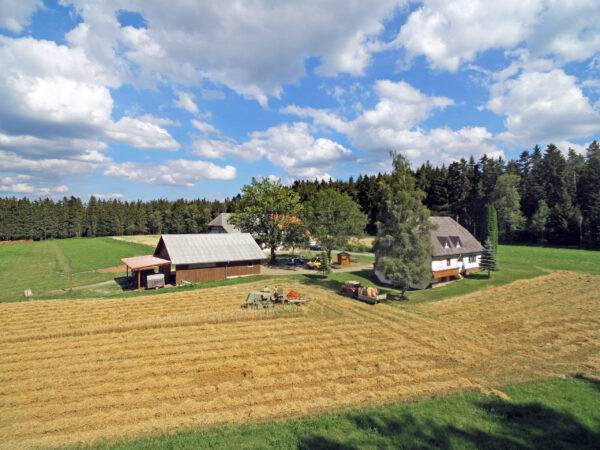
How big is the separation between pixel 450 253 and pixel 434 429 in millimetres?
32804

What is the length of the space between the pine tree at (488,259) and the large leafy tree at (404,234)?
51.8ft

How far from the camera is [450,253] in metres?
40.0

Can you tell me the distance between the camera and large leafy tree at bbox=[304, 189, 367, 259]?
160ft

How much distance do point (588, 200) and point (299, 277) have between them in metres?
74.9

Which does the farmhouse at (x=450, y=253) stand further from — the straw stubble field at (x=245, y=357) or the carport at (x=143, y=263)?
the carport at (x=143, y=263)

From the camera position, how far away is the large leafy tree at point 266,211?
5159 cm

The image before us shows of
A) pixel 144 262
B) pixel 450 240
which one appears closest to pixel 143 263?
pixel 144 262

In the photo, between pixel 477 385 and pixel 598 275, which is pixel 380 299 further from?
pixel 598 275

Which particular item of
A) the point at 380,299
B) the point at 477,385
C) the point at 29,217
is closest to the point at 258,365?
the point at 477,385

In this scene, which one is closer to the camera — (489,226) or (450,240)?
(450,240)

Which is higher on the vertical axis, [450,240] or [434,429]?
[450,240]

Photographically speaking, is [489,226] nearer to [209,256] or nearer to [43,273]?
[209,256]

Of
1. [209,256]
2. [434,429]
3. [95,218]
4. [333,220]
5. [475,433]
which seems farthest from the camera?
[95,218]

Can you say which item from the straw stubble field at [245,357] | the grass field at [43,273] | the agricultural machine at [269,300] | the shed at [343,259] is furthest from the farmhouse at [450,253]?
the grass field at [43,273]
